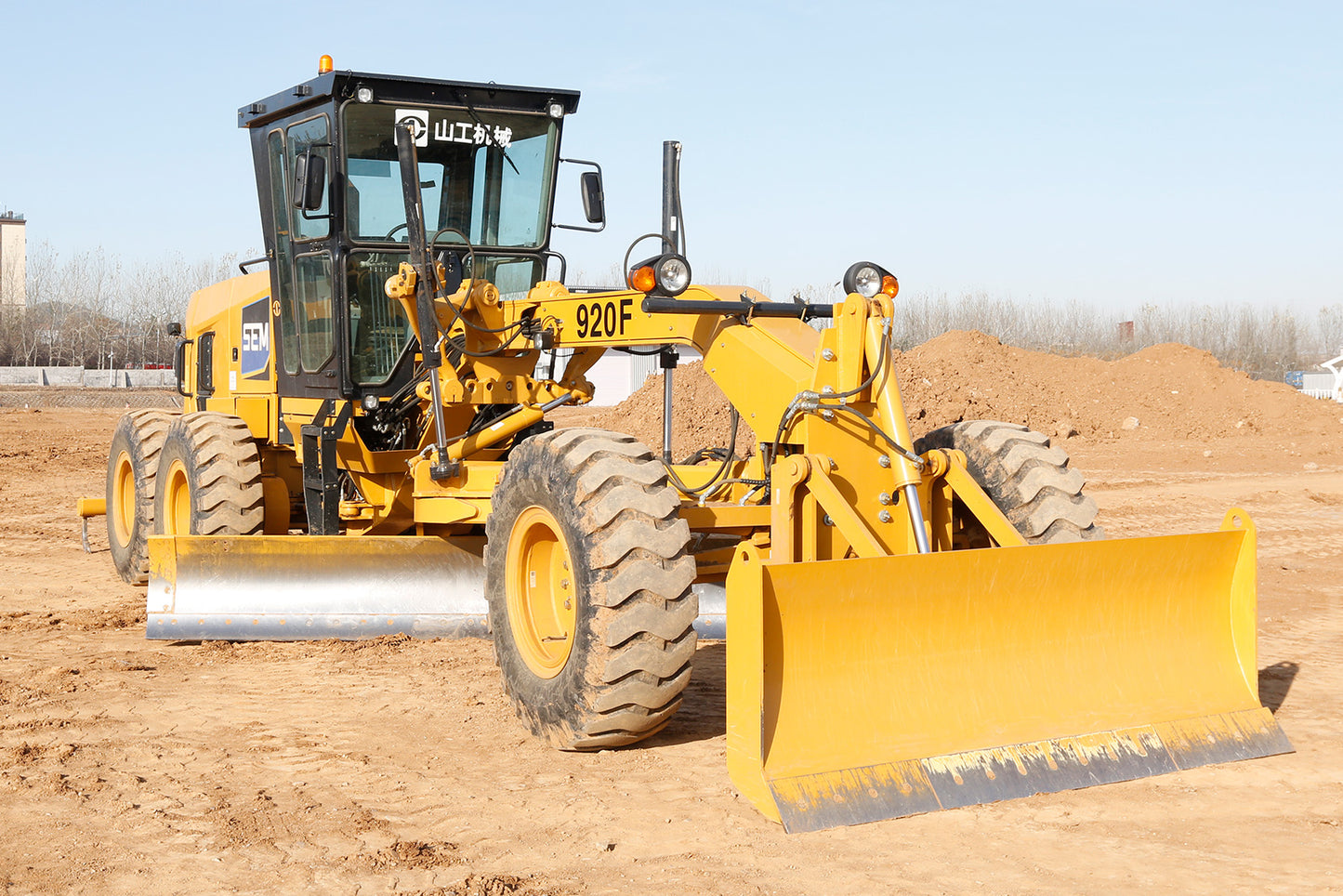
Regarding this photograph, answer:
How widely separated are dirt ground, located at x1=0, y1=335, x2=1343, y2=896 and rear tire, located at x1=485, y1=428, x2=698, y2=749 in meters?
0.23

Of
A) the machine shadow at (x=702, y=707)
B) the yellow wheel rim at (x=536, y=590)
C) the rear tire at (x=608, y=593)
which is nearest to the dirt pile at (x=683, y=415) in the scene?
the machine shadow at (x=702, y=707)

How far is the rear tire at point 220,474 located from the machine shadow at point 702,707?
3.12 meters

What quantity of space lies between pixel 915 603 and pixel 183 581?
427 cm

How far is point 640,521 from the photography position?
4953mm

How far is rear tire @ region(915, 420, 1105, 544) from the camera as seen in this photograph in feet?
19.2

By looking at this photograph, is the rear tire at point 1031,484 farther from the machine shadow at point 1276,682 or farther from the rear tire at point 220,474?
the rear tire at point 220,474

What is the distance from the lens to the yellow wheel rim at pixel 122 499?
10.1 meters

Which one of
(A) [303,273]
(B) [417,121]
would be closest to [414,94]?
(B) [417,121]

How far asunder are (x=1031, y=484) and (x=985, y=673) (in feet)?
4.43

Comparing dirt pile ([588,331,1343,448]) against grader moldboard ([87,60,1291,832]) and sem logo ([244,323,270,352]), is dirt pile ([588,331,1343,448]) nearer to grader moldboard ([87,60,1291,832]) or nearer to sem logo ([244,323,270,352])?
sem logo ([244,323,270,352])

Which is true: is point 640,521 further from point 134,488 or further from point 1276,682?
point 134,488

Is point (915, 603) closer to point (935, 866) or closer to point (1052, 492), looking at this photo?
point (935, 866)

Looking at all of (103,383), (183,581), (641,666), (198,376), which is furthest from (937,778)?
(103,383)

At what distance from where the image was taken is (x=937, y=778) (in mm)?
4543
